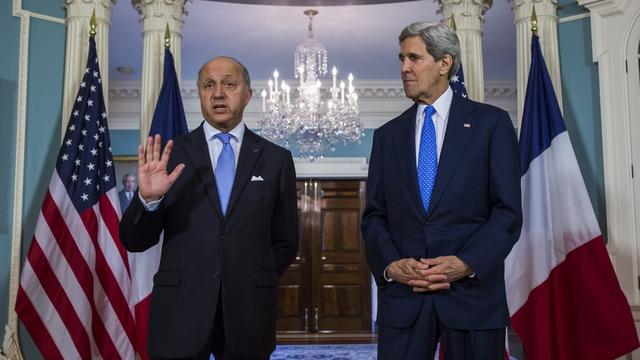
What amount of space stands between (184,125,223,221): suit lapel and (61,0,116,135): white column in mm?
2070

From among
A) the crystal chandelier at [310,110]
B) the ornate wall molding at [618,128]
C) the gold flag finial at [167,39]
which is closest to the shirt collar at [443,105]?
the ornate wall molding at [618,128]

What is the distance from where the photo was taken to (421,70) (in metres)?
1.88

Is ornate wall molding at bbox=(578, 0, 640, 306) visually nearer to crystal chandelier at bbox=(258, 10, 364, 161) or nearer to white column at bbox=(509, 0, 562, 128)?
white column at bbox=(509, 0, 562, 128)

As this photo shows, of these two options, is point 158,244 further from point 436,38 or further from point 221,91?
point 436,38

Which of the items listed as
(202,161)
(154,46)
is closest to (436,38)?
(202,161)

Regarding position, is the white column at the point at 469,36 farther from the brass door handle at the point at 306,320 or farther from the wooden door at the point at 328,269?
the brass door handle at the point at 306,320

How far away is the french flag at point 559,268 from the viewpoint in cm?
330

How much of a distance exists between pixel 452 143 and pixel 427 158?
0.27 feet

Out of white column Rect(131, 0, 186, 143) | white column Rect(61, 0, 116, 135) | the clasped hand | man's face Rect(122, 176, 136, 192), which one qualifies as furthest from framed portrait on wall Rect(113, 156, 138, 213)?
the clasped hand

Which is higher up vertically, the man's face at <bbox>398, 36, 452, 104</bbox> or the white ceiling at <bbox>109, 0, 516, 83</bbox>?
the white ceiling at <bbox>109, 0, 516, 83</bbox>

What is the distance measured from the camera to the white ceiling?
611 cm

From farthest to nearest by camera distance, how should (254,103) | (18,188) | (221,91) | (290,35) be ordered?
(254,103) → (290,35) → (18,188) → (221,91)

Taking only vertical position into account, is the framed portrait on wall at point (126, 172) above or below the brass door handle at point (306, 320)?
above

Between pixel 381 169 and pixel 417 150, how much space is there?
0.44 ft
